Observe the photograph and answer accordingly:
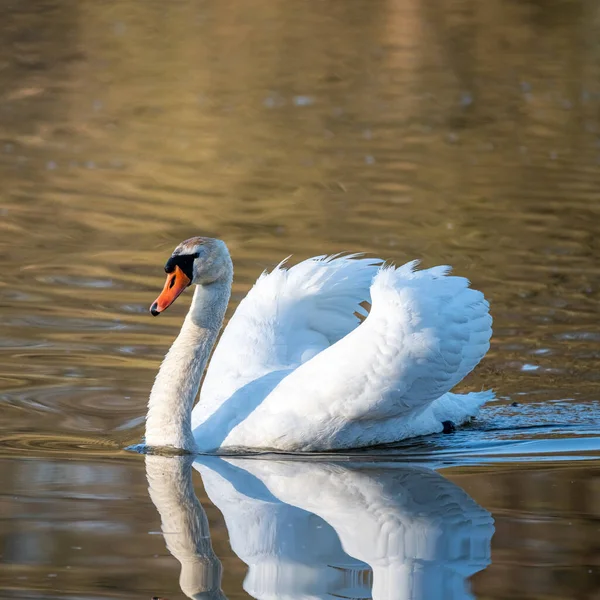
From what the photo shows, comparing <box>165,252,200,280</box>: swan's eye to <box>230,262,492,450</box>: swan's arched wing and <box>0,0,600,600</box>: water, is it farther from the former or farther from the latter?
<box>0,0,600,600</box>: water

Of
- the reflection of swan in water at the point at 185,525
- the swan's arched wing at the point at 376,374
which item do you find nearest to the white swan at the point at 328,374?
the swan's arched wing at the point at 376,374

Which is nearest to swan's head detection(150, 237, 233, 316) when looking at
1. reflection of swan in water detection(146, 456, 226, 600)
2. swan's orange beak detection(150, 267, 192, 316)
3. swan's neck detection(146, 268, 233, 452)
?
swan's orange beak detection(150, 267, 192, 316)

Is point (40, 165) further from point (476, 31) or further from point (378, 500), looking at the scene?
point (476, 31)

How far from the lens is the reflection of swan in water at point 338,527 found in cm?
595

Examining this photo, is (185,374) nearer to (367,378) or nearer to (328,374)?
(328,374)

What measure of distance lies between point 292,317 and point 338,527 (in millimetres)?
2793

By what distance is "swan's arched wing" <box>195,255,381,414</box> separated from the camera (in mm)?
9094

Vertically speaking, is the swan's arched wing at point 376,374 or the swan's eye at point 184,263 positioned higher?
the swan's eye at point 184,263

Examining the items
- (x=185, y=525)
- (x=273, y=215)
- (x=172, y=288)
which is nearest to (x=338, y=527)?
(x=185, y=525)

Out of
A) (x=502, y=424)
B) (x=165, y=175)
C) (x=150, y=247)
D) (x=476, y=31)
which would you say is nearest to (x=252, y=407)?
(x=502, y=424)

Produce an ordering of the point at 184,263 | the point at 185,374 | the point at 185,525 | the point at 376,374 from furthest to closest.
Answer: the point at 185,374 < the point at 184,263 < the point at 376,374 < the point at 185,525

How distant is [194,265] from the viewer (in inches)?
327

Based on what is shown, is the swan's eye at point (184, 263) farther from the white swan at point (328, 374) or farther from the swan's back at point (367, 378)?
the swan's back at point (367, 378)

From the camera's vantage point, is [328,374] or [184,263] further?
[184,263]
